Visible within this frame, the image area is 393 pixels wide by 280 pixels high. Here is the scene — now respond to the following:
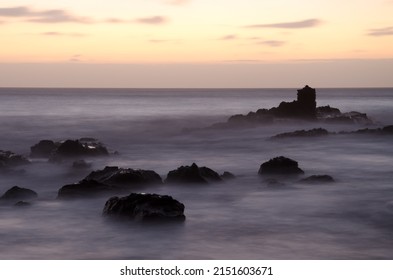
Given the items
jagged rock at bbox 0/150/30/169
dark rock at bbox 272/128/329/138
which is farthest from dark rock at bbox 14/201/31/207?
dark rock at bbox 272/128/329/138

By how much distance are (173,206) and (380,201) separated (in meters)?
7.26

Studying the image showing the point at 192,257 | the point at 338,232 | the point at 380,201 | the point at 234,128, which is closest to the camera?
the point at 192,257

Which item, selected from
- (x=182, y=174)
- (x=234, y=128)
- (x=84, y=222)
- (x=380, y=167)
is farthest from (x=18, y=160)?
(x=234, y=128)

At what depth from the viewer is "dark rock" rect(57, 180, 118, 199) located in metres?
17.4

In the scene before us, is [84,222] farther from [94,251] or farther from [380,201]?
[380,201]

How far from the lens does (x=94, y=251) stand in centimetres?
1257

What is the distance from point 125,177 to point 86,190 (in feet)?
4.66

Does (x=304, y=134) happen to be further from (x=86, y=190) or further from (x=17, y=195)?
(x=17, y=195)

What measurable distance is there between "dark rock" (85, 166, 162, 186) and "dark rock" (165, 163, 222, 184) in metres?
0.55

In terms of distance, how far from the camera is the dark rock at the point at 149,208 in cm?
1412

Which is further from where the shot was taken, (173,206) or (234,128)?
(234,128)


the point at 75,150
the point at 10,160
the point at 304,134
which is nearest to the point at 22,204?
the point at 10,160

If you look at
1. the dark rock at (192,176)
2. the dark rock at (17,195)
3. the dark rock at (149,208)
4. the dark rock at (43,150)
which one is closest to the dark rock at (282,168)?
the dark rock at (192,176)

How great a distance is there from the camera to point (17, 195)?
1781cm
